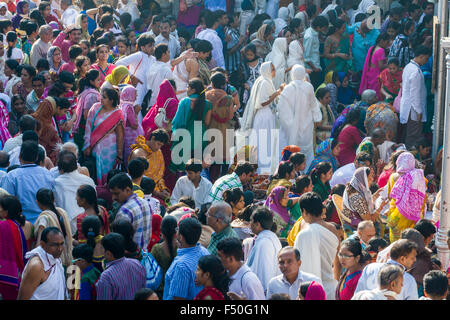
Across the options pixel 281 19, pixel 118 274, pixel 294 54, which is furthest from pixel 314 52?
pixel 118 274

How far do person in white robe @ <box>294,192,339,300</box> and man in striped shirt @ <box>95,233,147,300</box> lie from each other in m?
1.42

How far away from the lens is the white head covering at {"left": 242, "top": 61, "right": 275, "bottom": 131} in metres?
12.1

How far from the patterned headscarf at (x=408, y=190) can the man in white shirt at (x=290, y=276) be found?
2.72m

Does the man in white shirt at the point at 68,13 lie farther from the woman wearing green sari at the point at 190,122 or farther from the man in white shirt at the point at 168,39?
the woman wearing green sari at the point at 190,122

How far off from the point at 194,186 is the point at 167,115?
185cm

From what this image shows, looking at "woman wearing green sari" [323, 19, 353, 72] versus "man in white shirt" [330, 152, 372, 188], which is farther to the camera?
"woman wearing green sari" [323, 19, 353, 72]

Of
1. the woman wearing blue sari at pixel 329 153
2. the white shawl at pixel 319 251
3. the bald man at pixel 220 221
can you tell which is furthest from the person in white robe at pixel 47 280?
the woman wearing blue sari at pixel 329 153

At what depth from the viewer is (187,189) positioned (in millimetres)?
9602

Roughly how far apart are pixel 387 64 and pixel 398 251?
6.79 metres

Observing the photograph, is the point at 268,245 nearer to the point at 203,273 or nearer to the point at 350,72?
the point at 203,273

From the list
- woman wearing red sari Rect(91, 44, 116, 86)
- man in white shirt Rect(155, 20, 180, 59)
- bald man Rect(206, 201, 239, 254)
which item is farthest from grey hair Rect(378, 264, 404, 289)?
man in white shirt Rect(155, 20, 180, 59)

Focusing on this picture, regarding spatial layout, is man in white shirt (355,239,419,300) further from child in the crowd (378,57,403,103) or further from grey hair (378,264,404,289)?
child in the crowd (378,57,403,103)

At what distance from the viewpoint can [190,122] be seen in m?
11.0

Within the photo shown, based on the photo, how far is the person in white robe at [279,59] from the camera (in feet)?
→ 45.1
